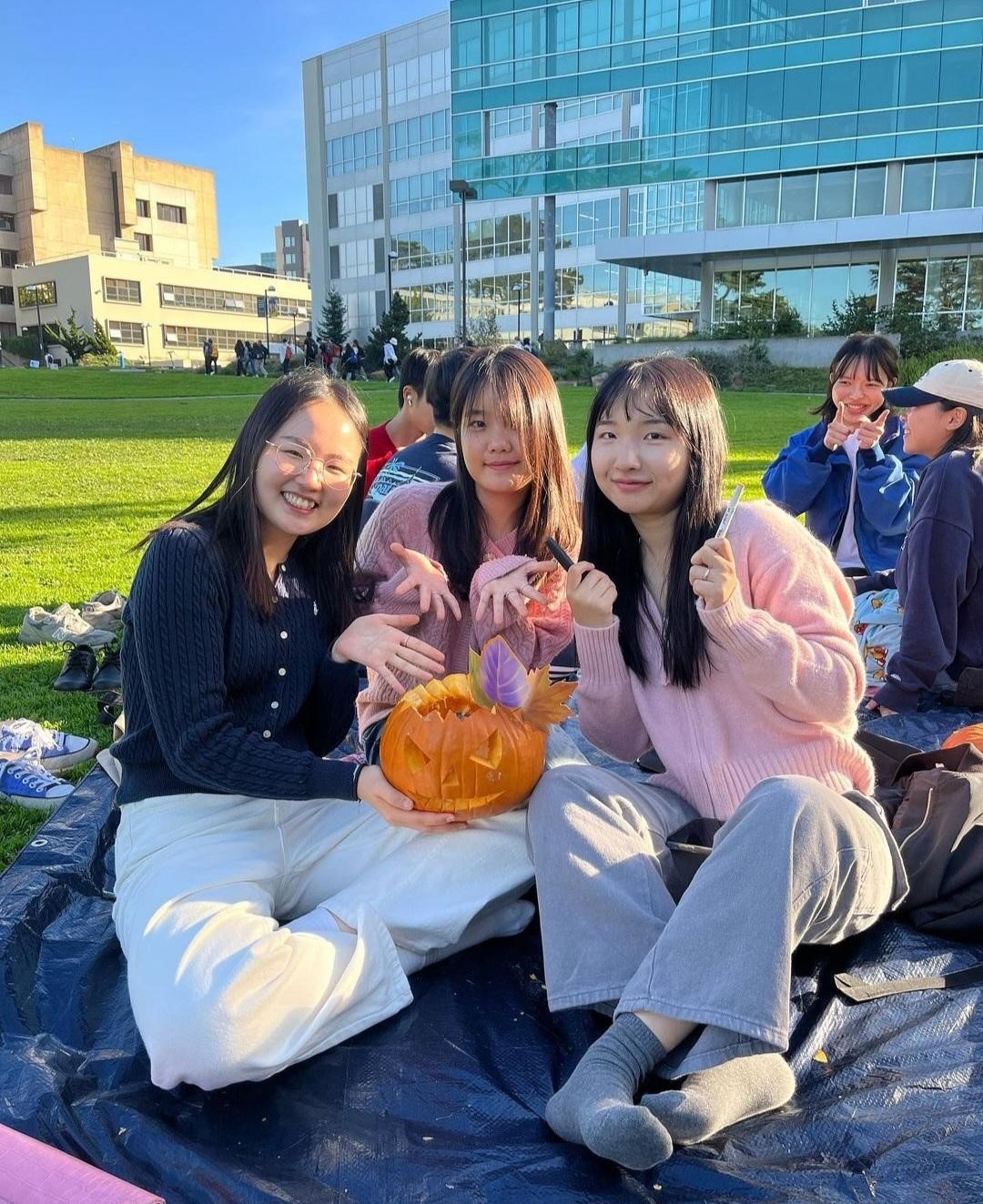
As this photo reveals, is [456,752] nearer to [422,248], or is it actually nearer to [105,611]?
[105,611]

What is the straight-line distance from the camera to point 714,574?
2248 millimetres

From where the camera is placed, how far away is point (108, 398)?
2767cm

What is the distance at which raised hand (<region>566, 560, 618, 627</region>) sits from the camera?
2494 millimetres

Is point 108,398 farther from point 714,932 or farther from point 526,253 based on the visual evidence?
point 526,253

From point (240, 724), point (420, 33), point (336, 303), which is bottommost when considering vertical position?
point (240, 724)

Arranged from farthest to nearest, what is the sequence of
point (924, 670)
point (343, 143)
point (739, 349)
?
point (343, 143), point (739, 349), point (924, 670)

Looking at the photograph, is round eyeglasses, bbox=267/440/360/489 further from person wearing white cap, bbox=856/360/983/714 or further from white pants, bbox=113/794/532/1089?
person wearing white cap, bbox=856/360/983/714

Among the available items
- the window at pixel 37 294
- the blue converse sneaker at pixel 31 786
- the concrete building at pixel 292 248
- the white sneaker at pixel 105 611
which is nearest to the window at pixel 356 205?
the window at pixel 37 294

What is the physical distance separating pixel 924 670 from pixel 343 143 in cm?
6904

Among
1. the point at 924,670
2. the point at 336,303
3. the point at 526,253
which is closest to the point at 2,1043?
the point at 924,670

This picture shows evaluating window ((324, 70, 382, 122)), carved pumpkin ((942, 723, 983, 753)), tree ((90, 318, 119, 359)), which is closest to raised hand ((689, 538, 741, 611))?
carved pumpkin ((942, 723, 983, 753))

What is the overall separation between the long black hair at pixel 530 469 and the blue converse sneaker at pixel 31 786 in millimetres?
1805

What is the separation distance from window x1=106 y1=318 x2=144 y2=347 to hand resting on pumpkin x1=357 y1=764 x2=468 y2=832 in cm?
7749

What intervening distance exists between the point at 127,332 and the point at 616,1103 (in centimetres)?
8005
